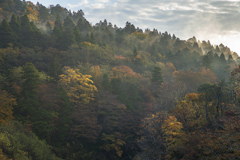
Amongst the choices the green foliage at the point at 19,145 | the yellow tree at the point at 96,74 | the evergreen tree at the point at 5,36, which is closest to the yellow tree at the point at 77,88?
the yellow tree at the point at 96,74

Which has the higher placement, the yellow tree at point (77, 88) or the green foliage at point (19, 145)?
the yellow tree at point (77, 88)

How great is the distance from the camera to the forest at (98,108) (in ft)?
54.4

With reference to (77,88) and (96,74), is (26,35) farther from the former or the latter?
(77,88)

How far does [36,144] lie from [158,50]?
2532 inches

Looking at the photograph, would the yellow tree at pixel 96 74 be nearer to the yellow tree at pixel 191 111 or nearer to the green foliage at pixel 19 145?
the yellow tree at pixel 191 111

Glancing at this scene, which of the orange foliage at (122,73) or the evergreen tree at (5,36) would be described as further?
the orange foliage at (122,73)

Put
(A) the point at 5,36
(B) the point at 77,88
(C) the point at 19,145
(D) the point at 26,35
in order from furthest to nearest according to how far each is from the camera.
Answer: (D) the point at 26,35
(A) the point at 5,36
(B) the point at 77,88
(C) the point at 19,145

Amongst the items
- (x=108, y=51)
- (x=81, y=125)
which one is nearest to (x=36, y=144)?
(x=81, y=125)

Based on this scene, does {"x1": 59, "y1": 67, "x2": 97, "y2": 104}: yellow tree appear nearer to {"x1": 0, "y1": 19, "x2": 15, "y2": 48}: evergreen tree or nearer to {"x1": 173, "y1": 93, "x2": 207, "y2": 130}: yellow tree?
{"x1": 173, "y1": 93, "x2": 207, "y2": 130}: yellow tree

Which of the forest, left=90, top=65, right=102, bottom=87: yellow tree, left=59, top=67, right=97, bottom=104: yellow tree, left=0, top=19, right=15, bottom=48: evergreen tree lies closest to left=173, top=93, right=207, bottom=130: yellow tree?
the forest

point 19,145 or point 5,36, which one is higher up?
point 5,36

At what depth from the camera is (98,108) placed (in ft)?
105

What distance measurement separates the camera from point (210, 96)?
22953 mm

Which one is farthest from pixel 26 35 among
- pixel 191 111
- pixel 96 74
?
pixel 191 111
